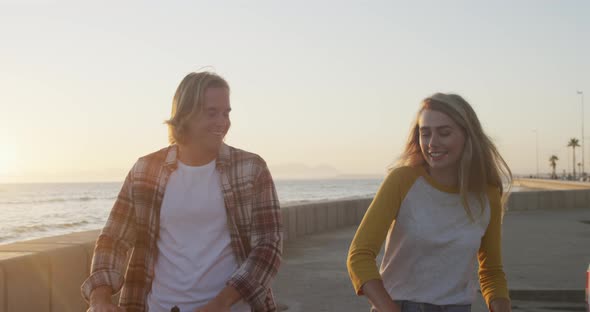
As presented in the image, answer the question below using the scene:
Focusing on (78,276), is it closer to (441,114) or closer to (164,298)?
(164,298)

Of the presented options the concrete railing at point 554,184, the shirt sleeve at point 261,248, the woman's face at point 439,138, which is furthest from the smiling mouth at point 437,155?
the concrete railing at point 554,184

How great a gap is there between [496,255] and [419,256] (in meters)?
0.40

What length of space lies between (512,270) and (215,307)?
29.4 ft

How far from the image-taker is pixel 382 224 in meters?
2.75

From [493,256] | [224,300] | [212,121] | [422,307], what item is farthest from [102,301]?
[493,256]

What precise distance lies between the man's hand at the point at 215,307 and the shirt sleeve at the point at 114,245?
1.40ft

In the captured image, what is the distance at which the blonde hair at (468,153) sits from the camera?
2939 millimetres

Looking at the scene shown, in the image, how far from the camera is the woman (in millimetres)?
2873

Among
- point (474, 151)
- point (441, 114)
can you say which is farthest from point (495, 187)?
point (441, 114)

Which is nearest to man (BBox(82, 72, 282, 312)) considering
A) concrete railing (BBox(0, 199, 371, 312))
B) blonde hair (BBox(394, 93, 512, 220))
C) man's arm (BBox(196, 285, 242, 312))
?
man's arm (BBox(196, 285, 242, 312))

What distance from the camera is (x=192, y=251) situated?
306 centimetres

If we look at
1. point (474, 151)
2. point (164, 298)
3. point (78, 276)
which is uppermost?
point (474, 151)

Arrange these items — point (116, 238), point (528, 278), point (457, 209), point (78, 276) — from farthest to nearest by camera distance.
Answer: point (528, 278)
point (78, 276)
point (116, 238)
point (457, 209)

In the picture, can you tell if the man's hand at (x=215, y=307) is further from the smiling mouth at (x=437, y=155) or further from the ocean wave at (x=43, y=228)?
the ocean wave at (x=43, y=228)
